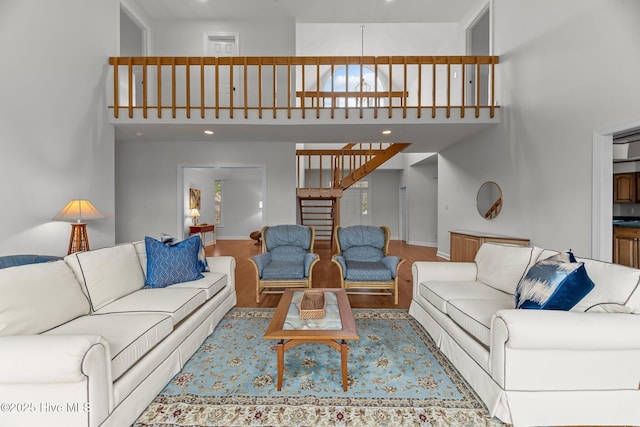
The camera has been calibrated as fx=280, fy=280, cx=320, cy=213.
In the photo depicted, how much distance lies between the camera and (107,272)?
2.23 metres

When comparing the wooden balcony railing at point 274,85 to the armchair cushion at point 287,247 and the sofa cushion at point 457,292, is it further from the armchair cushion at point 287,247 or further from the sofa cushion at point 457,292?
the sofa cushion at point 457,292

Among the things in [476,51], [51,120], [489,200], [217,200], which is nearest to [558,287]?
[489,200]

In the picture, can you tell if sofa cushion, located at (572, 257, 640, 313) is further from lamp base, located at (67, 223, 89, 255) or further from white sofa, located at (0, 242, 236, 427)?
lamp base, located at (67, 223, 89, 255)

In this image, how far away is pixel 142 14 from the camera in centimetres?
560

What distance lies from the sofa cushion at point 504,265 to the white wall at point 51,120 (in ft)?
15.9

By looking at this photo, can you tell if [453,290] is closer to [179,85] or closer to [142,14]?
[179,85]

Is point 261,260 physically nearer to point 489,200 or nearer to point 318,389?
point 318,389

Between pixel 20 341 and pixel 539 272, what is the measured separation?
2.86m

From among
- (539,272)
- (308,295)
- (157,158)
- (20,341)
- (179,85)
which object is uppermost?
(179,85)

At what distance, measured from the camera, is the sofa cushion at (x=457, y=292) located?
2352 millimetres

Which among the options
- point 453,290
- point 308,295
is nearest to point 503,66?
point 453,290

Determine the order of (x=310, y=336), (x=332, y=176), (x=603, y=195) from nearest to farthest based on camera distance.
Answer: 1. (x=310, y=336)
2. (x=603, y=195)
3. (x=332, y=176)

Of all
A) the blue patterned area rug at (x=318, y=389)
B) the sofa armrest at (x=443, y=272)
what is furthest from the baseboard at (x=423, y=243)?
the blue patterned area rug at (x=318, y=389)

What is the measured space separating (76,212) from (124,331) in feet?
8.31
